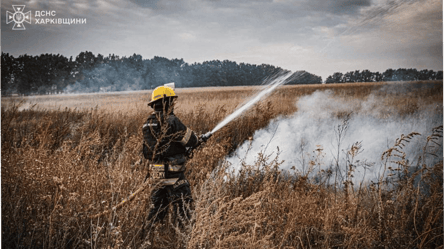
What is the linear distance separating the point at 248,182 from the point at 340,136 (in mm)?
3047

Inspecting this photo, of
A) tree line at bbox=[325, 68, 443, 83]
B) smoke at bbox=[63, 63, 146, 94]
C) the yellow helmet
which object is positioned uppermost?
smoke at bbox=[63, 63, 146, 94]

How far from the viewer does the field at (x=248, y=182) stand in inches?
89.2

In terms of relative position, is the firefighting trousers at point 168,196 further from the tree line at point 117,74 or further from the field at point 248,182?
the tree line at point 117,74

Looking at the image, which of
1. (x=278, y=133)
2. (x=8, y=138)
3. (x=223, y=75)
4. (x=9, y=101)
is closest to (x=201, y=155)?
(x=278, y=133)

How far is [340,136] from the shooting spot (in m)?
5.59

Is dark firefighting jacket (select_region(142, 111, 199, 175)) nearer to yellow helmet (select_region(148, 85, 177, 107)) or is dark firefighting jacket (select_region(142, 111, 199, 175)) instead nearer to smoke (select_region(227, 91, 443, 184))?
yellow helmet (select_region(148, 85, 177, 107))

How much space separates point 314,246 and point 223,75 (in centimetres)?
2302

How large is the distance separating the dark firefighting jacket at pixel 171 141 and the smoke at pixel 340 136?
1.74m

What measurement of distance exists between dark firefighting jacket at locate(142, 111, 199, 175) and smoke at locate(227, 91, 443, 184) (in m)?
1.74

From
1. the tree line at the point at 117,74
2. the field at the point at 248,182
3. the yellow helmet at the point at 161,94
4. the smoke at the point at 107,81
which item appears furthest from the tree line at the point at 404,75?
the smoke at the point at 107,81

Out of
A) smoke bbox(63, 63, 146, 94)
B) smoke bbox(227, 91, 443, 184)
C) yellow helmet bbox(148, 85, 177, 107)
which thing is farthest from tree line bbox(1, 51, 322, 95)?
yellow helmet bbox(148, 85, 177, 107)

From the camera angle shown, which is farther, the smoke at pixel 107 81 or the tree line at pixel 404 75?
the smoke at pixel 107 81

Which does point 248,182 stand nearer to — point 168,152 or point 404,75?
point 168,152

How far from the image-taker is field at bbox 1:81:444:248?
2.27 meters
